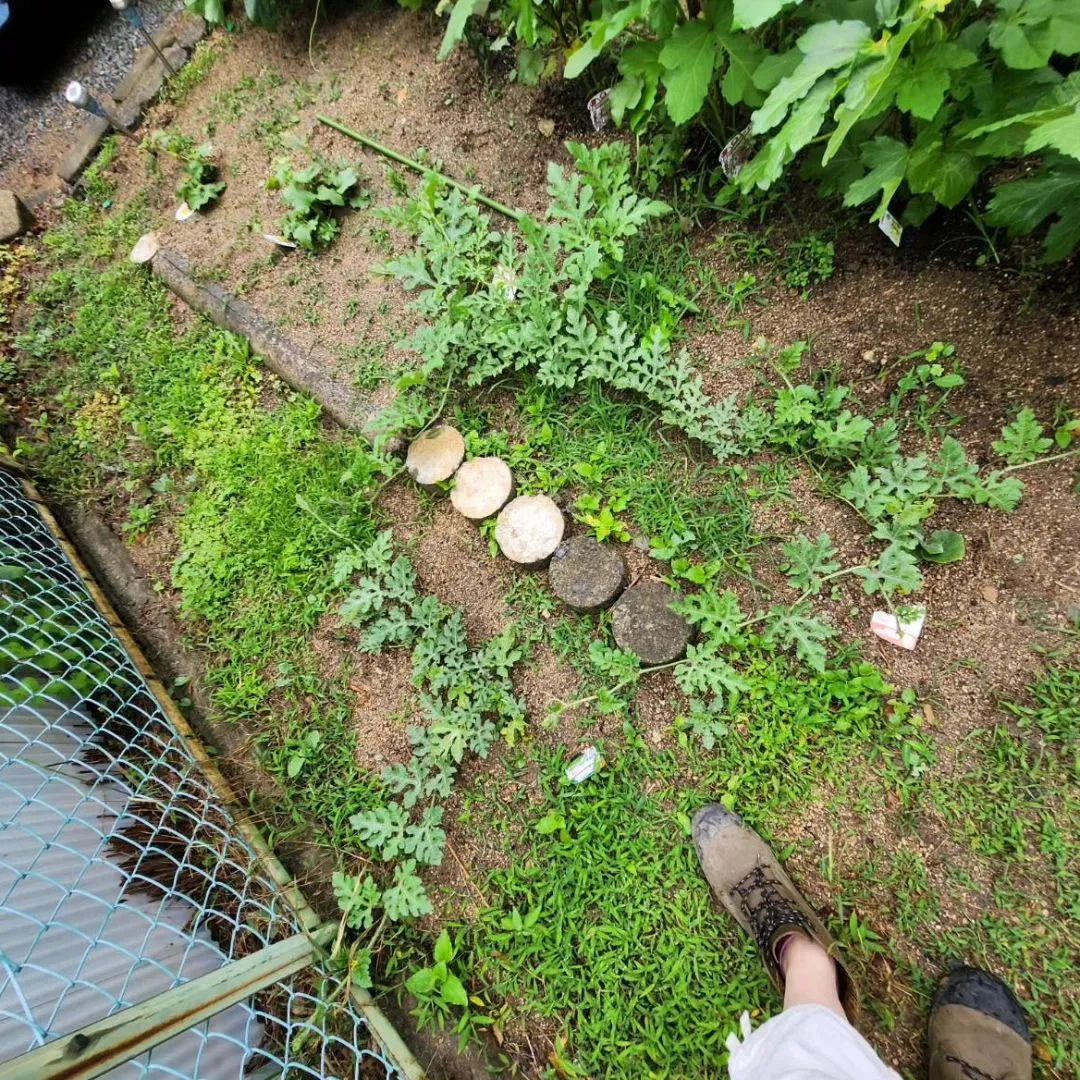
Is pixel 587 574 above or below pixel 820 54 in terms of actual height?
below

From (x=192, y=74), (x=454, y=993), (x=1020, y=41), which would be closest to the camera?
(x=1020, y=41)

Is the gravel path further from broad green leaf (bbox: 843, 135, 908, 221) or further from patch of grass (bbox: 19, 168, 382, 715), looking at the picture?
broad green leaf (bbox: 843, 135, 908, 221)

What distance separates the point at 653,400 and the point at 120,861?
2.78 metres

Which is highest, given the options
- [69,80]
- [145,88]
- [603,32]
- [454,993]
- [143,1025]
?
[603,32]

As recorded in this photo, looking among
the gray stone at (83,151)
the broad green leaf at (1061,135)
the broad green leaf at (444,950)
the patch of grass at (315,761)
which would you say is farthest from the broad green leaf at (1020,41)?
the gray stone at (83,151)

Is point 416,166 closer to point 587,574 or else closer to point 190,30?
point 587,574

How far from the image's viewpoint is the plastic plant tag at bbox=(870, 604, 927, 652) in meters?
2.23

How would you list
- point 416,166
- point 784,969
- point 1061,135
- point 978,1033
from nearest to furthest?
1. point 1061,135
2. point 978,1033
3. point 784,969
4. point 416,166

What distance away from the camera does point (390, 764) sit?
260cm

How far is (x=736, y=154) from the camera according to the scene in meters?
2.35

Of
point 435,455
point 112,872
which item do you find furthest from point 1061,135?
point 112,872

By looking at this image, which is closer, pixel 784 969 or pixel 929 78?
pixel 929 78

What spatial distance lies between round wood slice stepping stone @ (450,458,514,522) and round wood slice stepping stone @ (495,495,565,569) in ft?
0.26

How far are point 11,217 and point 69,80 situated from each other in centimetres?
152
